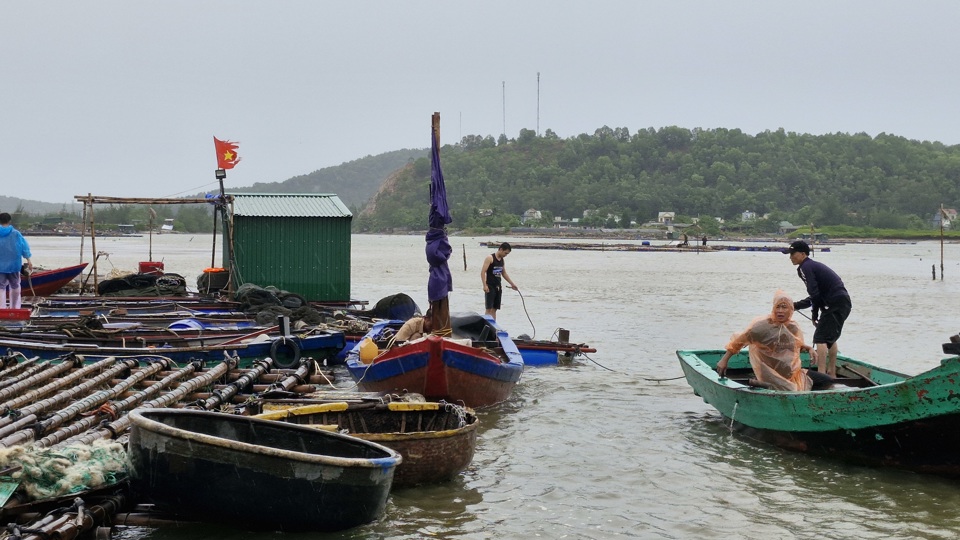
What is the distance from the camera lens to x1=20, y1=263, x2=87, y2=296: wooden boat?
22566mm

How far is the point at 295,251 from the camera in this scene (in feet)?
70.7

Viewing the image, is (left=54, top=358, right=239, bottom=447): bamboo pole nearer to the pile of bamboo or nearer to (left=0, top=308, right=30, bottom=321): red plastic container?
the pile of bamboo

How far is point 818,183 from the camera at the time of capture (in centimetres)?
17675

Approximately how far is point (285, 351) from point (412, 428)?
5021mm

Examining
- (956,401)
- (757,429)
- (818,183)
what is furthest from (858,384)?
(818,183)

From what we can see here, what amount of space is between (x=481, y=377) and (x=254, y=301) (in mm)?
A: 8027

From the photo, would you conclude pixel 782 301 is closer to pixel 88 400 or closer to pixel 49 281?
pixel 88 400

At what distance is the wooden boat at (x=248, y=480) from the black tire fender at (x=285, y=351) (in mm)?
6228

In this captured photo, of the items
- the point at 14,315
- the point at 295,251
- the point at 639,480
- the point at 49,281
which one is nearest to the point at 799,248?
the point at 639,480

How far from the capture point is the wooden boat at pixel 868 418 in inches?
332

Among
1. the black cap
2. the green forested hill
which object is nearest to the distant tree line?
the green forested hill

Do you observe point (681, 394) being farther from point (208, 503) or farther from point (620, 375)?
point (208, 503)

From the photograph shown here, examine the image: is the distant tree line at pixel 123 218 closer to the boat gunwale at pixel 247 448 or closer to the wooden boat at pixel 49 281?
the wooden boat at pixel 49 281

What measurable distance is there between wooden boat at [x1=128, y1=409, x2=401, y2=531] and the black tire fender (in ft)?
20.4
